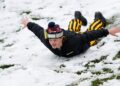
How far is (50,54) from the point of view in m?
8.20

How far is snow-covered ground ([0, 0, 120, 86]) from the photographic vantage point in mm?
6457

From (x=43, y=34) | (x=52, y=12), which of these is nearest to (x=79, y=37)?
(x=43, y=34)

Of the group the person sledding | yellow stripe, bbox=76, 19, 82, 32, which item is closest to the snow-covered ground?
the person sledding

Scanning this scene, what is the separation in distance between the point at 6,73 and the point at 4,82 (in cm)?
49

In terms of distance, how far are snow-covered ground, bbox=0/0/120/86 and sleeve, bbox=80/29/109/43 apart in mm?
334

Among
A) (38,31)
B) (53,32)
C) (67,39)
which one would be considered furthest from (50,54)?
(53,32)

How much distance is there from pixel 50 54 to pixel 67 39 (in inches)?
32.8

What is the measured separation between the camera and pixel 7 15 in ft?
37.6

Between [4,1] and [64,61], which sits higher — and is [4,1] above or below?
above

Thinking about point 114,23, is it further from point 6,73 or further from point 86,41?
point 6,73

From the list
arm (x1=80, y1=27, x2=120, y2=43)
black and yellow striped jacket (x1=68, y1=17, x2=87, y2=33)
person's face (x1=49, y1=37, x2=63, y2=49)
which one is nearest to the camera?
arm (x1=80, y1=27, x2=120, y2=43)

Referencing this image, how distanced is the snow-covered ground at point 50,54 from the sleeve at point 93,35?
334 mm

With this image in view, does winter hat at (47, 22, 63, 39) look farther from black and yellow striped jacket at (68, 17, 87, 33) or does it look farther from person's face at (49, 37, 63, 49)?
black and yellow striped jacket at (68, 17, 87, 33)

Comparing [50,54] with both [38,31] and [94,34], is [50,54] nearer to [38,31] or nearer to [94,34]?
[38,31]
